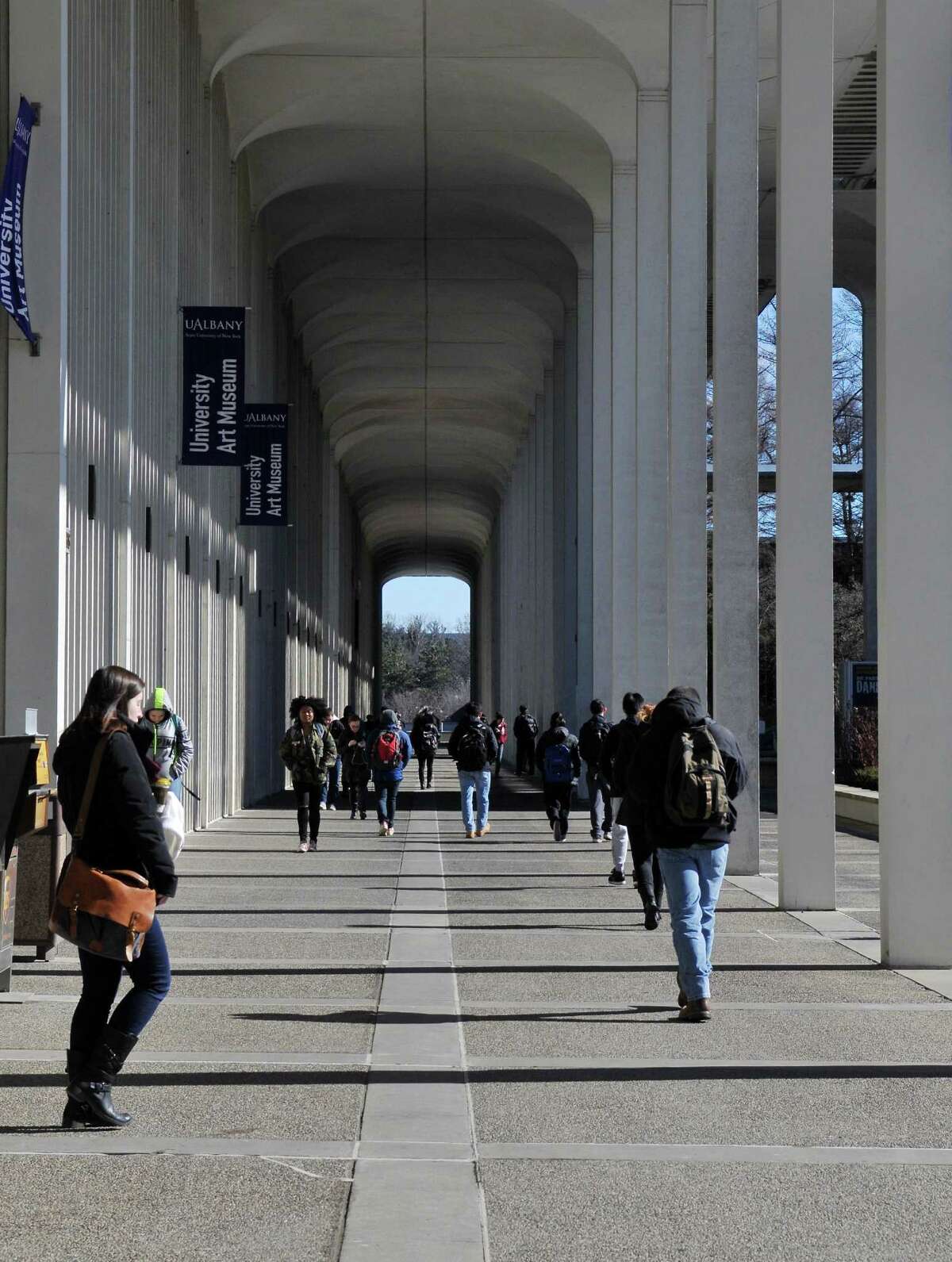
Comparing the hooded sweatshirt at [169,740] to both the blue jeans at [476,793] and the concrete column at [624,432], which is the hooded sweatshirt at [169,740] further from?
the concrete column at [624,432]

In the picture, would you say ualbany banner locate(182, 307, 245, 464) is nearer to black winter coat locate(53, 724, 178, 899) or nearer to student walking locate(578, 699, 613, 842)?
student walking locate(578, 699, 613, 842)

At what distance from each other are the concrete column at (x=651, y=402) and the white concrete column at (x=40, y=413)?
42.6ft

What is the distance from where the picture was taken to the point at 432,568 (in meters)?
110

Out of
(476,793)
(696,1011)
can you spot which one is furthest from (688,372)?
(696,1011)

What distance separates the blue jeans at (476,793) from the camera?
22.6 metres

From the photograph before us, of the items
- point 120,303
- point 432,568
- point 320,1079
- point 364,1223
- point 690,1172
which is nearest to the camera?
point 364,1223

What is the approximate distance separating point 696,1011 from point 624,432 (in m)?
19.8

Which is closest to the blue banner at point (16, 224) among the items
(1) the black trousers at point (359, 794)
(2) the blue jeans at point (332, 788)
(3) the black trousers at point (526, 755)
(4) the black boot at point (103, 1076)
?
(4) the black boot at point (103, 1076)

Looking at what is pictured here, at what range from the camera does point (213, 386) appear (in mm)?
20484

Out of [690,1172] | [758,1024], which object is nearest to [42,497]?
[758,1024]

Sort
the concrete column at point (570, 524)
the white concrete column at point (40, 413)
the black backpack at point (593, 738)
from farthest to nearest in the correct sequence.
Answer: the concrete column at point (570, 524) → the black backpack at point (593, 738) → the white concrete column at point (40, 413)

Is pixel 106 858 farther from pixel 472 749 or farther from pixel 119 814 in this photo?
pixel 472 749

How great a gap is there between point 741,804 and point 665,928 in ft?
15.8

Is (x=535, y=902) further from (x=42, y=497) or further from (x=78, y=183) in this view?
(x=78, y=183)
